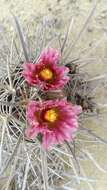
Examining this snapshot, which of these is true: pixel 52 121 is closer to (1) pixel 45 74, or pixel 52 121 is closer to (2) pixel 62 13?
(1) pixel 45 74

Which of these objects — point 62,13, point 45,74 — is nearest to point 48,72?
point 45,74

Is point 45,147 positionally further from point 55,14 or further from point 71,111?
point 55,14

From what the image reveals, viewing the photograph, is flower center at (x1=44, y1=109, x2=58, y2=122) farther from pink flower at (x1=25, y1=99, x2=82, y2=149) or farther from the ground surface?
the ground surface

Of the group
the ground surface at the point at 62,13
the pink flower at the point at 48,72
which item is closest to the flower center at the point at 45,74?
the pink flower at the point at 48,72

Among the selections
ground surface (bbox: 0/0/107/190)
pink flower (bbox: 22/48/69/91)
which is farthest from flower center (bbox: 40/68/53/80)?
ground surface (bbox: 0/0/107/190)

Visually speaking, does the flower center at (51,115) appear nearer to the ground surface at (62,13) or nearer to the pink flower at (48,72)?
the pink flower at (48,72)

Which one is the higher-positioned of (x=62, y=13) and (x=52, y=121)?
(x=62, y=13)
